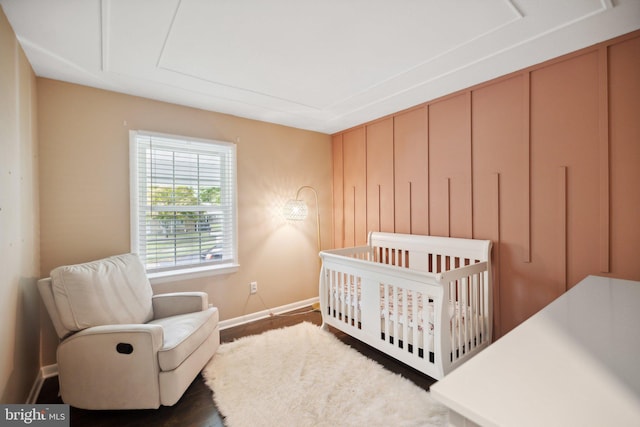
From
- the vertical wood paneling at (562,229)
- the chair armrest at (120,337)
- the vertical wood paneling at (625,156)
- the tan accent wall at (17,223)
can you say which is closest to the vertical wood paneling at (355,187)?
the vertical wood paneling at (562,229)

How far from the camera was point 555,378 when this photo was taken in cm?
68

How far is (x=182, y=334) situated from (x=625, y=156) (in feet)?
9.58

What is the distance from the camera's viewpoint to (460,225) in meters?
2.48

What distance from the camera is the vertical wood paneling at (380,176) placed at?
3084mm

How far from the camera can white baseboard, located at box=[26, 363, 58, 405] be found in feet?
5.99

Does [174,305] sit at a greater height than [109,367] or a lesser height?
greater

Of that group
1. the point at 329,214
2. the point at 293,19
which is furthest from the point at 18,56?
the point at 329,214

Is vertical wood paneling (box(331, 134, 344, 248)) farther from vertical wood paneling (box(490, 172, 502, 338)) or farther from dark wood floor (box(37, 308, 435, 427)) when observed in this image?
vertical wood paneling (box(490, 172, 502, 338))

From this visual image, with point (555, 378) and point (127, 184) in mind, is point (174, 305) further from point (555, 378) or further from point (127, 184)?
point (555, 378)

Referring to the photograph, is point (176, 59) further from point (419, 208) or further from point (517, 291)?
point (517, 291)

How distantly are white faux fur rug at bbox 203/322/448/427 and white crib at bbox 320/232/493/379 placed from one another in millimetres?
206

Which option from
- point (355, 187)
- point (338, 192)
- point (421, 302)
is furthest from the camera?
point (338, 192)

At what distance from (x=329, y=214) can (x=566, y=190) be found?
2443 millimetres

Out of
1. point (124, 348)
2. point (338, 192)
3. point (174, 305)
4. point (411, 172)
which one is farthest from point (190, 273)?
point (411, 172)
